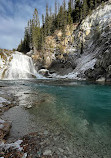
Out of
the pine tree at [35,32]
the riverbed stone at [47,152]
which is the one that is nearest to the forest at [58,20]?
the pine tree at [35,32]

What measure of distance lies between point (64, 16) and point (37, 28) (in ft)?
50.5

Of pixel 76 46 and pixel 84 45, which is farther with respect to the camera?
pixel 76 46

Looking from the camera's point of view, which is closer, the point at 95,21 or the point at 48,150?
the point at 48,150

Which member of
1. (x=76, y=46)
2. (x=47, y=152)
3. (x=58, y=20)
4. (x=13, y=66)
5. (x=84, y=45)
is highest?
(x=58, y=20)

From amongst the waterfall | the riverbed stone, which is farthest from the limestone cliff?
the riverbed stone

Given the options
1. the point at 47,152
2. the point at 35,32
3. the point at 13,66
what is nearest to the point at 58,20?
the point at 35,32

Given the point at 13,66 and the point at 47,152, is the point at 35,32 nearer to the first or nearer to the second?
the point at 13,66

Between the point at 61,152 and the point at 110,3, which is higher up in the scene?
the point at 110,3

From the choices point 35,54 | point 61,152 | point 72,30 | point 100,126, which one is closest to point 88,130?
point 100,126

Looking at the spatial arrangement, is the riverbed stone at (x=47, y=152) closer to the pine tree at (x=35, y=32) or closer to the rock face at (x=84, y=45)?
the rock face at (x=84, y=45)

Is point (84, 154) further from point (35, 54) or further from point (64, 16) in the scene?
point (64, 16)

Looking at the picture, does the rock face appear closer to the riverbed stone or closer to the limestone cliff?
the limestone cliff

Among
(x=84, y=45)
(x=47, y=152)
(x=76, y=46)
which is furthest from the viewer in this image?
(x=76, y=46)

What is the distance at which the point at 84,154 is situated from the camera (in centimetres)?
239
